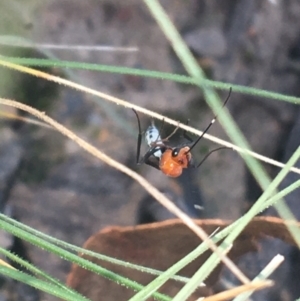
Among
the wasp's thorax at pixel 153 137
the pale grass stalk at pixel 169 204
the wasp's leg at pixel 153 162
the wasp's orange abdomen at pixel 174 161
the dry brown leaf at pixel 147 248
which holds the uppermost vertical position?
the wasp's thorax at pixel 153 137

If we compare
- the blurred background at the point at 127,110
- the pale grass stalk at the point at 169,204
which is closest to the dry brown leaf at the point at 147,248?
the blurred background at the point at 127,110

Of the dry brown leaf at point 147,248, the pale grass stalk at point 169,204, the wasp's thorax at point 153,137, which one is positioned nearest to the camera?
the pale grass stalk at point 169,204

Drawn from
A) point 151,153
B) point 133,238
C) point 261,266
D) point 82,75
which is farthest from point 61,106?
point 261,266

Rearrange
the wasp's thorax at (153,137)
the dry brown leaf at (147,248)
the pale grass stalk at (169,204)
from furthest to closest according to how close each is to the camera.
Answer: the wasp's thorax at (153,137) → the dry brown leaf at (147,248) → the pale grass stalk at (169,204)

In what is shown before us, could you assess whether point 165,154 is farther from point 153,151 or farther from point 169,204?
point 169,204

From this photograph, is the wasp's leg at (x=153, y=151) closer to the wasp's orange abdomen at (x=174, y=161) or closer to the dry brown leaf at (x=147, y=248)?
the wasp's orange abdomen at (x=174, y=161)

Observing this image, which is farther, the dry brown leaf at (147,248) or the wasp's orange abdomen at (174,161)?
the wasp's orange abdomen at (174,161)
